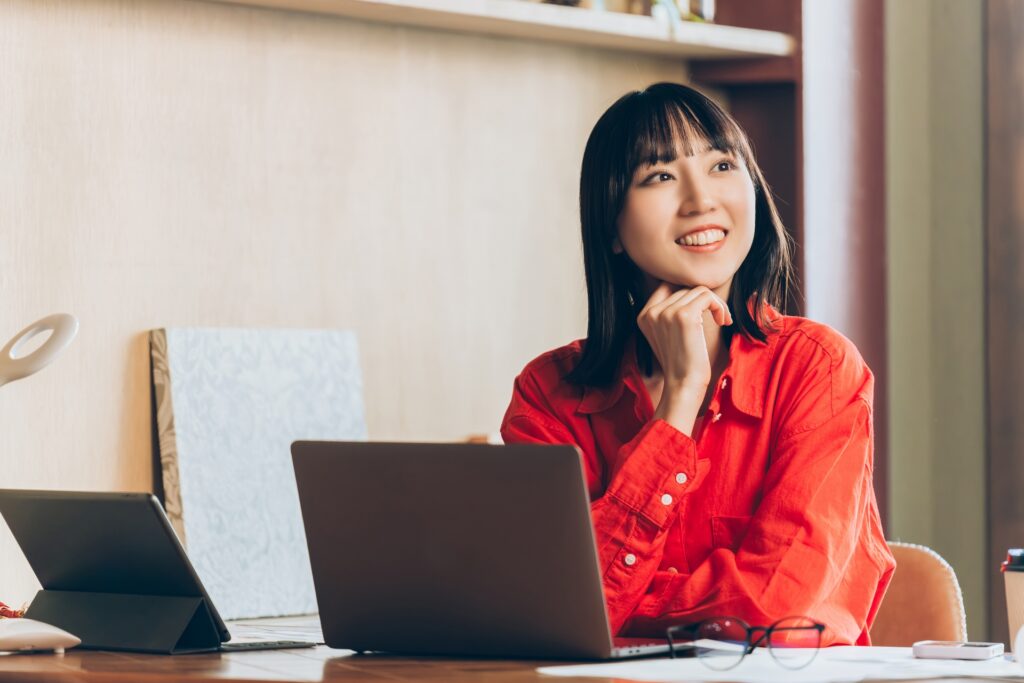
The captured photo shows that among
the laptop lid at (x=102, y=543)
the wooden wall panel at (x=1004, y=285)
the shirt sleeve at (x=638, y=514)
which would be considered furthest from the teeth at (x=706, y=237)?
the wooden wall panel at (x=1004, y=285)

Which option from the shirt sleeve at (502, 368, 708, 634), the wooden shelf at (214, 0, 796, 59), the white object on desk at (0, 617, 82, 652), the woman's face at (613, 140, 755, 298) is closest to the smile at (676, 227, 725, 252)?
the woman's face at (613, 140, 755, 298)

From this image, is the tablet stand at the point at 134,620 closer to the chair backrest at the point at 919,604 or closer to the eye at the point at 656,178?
the eye at the point at 656,178

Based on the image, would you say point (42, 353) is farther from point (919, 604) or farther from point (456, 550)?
point (919, 604)

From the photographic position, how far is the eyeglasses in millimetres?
1319

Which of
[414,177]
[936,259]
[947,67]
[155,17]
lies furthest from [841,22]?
[155,17]

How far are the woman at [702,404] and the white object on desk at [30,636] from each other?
0.54 meters

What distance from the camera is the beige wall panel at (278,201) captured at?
2484 millimetres

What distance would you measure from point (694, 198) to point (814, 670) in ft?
2.22

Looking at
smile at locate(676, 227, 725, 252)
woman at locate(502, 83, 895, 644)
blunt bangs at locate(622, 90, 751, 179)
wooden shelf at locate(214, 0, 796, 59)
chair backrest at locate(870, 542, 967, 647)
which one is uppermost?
wooden shelf at locate(214, 0, 796, 59)

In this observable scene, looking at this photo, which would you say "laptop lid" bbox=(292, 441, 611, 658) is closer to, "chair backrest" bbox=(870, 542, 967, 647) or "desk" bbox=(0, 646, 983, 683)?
"desk" bbox=(0, 646, 983, 683)

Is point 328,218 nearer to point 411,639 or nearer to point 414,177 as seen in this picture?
point 414,177

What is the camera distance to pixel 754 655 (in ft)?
4.51

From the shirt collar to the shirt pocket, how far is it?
0.39 feet

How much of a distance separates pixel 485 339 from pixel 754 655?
1.63 meters
